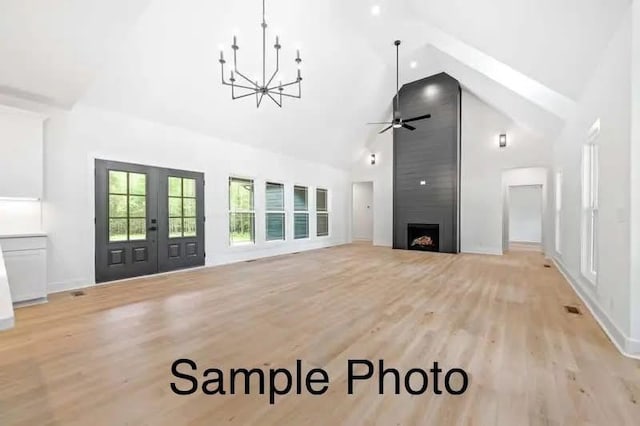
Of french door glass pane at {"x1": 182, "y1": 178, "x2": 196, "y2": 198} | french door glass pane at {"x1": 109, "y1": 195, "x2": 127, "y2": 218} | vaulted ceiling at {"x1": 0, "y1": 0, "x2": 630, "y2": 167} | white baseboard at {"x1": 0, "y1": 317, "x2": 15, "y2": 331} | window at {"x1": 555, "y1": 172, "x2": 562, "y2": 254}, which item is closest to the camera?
white baseboard at {"x1": 0, "y1": 317, "x2": 15, "y2": 331}

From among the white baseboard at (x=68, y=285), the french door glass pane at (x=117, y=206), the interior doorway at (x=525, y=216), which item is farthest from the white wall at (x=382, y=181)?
the white baseboard at (x=68, y=285)

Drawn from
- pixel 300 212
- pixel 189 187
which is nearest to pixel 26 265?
pixel 189 187

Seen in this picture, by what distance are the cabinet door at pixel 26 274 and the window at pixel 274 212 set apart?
4675mm

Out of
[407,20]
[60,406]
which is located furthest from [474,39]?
[60,406]

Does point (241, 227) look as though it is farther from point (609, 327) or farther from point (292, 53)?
point (609, 327)

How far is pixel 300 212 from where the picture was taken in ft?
30.5

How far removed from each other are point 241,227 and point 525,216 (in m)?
9.90

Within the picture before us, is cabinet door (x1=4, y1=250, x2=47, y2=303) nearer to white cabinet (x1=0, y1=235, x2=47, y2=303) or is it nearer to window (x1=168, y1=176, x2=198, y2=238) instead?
white cabinet (x1=0, y1=235, x2=47, y2=303)

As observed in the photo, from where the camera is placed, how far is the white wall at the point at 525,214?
10.6 meters

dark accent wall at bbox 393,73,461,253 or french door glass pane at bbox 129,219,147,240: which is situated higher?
dark accent wall at bbox 393,73,461,253

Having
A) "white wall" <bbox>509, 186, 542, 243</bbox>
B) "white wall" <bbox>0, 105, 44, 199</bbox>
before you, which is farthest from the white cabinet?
"white wall" <bbox>509, 186, 542, 243</bbox>

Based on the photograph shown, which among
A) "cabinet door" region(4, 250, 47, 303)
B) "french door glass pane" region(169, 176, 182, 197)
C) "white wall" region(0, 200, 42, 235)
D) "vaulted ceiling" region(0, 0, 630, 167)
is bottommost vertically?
"cabinet door" region(4, 250, 47, 303)

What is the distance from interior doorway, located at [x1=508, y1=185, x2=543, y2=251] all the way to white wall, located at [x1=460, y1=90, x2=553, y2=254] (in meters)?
2.81

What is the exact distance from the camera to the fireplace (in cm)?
893
